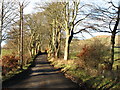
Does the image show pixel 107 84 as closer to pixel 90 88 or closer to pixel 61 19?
pixel 90 88

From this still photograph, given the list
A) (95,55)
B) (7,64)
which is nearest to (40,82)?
(7,64)

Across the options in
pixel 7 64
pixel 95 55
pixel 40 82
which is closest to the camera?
pixel 40 82

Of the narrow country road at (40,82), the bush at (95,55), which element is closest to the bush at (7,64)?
the narrow country road at (40,82)

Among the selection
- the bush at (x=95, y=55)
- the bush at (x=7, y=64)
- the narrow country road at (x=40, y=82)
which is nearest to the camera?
the narrow country road at (x=40, y=82)

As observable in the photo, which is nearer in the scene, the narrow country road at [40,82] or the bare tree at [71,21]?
the narrow country road at [40,82]

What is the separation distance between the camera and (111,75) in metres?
12.0

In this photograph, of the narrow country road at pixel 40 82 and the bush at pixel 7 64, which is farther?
the bush at pixel 7 64

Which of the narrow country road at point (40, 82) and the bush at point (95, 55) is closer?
the narrow country road at point (40, 82)

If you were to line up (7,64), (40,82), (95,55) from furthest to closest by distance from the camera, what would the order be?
1. (7,64)
2. (95,55)
3. (40,82)

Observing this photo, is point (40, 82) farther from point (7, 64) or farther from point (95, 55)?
point (95, 55)

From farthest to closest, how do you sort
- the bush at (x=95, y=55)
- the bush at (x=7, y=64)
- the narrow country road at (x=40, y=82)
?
the bush at (x=95, y=55)
the bush at (x=7, y=64)
the narrow country road at (x=40, y=82)

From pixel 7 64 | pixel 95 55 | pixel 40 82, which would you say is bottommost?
pixel 40 82

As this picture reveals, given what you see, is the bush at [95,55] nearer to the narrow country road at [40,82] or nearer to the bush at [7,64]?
the narrow country road at [40,82]

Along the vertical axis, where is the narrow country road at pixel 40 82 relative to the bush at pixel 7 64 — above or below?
below
